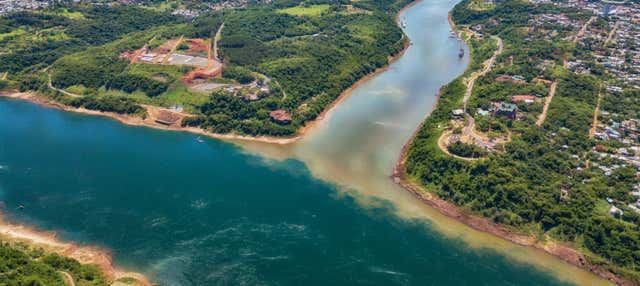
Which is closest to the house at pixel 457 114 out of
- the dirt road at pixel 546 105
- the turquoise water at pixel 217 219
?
the dirt road at pixel 546 105

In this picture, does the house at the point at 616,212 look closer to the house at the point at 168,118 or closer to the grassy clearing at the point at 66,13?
the house at the point at 168,118

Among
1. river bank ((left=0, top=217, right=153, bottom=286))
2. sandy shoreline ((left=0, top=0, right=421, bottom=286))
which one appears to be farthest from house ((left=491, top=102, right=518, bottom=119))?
river bank ((left=0, top=217, right=153, bottom=286))

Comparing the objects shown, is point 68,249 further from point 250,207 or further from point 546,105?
point 546,105

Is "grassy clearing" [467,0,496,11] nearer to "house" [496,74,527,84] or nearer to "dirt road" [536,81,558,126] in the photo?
"house" [496,74,527,84]

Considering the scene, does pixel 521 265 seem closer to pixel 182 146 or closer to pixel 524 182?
pixel 524 182

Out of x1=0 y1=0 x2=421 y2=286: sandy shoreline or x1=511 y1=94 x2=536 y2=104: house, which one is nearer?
x1=0 y1=0 x2=421 y2=286: sandy shoreline
